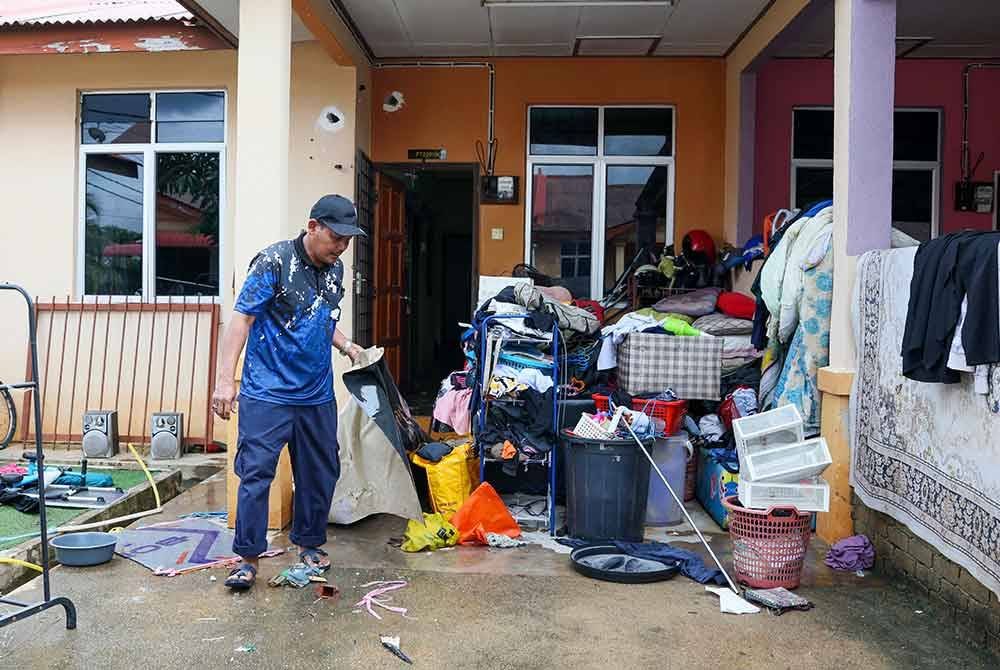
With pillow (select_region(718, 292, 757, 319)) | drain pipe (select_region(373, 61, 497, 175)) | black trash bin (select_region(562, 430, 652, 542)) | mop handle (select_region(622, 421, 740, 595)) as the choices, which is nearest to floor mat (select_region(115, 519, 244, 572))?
black trash bin (select_region(562, 430, 652, 542))

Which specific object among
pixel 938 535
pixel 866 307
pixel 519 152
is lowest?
pixel 938 535

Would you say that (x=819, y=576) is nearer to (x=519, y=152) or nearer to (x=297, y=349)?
(x=297, y=349)

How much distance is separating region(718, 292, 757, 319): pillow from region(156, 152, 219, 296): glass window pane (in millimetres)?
4473

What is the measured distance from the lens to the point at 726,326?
6105 millimetres

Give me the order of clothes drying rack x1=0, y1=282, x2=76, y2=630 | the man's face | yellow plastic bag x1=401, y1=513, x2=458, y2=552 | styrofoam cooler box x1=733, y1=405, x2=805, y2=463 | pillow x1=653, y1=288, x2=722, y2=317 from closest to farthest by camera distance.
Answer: clothes drying rack x1=0, y1=282, x2=76, y2=630 < the man's face < styrofoam cooler box x1=733, y1=405, x2=805, y2=463 < yellow plastic bag x1=401, y1=513, x2=458, y2=552 < pillow x1=653, y1=288, x2=722, y2=317

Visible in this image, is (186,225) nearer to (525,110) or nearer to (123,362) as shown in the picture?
(123,362)

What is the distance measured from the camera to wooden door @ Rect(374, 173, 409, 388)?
788 centimetres

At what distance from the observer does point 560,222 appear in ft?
25.5

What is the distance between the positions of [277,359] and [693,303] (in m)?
3.73

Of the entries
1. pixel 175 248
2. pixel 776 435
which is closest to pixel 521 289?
pixel 776 435

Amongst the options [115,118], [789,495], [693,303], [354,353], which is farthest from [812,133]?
[115,118]

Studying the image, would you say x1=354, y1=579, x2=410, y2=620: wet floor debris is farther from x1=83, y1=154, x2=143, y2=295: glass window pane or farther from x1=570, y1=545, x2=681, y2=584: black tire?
x1=83, y1=154, x2=143, y2=295: glass window pane

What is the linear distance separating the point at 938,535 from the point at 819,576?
755mm

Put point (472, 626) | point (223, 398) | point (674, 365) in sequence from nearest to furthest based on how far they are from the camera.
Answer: point (472, 626) → point (223, 398) → point (674, 365)
